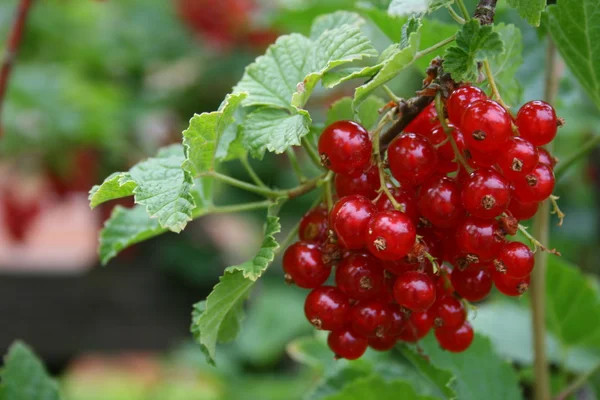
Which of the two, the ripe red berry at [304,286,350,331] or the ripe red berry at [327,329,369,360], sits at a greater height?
the ripe red berry at [304,286,350,331]

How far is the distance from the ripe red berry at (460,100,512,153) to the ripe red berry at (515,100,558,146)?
0.03 metres

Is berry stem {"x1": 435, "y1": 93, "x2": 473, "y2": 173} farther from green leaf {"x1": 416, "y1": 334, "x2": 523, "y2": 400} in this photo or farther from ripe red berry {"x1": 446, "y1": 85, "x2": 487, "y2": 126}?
green leaf {"x1": 416, "y1": 334, "x2": 523, "y2": 400}

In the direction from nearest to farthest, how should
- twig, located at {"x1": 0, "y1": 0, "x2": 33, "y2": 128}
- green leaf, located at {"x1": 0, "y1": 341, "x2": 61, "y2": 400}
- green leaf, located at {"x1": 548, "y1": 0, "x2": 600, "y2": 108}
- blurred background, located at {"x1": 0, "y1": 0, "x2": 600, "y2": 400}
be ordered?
green leaf, located at {"x1": 548, "y1": 0, "x2": 600, "y2": 108} < green leaf, located at {"x1": 0, "y1": 341, "x2": 61, "y2": 400} < twig, located at {"x1": 0, "y1": 0, "x2": 33, "y2": 128} < blurred background, located at {"x1": 0, "y1": 0, "x2": 600, "y2": 400}

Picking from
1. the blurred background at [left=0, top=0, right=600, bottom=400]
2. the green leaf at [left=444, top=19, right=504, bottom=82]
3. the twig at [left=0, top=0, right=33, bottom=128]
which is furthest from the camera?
the blurred background at [left=0, top=0, right=600, bottom=400]

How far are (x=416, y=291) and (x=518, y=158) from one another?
0.12m

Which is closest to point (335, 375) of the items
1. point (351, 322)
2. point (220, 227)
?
point (351, 322)

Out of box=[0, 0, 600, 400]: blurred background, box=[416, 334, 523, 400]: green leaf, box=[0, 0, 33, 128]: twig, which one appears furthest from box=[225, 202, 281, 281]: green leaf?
box=[0, 0, 600, 400]: blurred background

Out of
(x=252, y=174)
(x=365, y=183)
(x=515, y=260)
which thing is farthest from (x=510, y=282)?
(x=252, y=174)

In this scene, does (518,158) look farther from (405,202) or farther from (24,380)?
(24,380)

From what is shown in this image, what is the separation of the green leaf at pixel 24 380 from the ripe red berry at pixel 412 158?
412mm

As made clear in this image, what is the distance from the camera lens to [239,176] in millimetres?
2207

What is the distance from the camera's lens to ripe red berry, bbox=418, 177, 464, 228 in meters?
0.49

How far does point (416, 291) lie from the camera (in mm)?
488

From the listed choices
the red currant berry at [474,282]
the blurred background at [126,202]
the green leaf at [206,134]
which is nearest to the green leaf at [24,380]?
the green leaf at [206,134]
